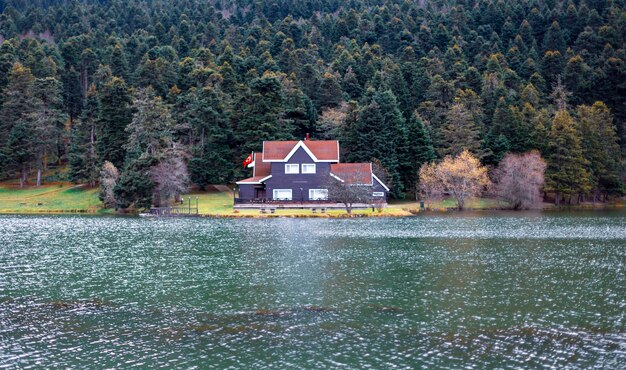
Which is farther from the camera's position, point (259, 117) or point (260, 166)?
point (259, 117)

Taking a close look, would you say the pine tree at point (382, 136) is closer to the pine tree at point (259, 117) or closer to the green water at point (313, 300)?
the pine tree at point (259, 117)

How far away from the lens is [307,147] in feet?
252

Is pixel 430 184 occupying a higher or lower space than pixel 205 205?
higher

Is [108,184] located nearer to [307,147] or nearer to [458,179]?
[307,147]

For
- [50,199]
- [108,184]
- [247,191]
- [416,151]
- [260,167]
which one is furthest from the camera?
[416,151]

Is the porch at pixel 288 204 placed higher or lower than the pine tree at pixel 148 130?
lower

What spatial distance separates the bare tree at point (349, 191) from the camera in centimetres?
6750

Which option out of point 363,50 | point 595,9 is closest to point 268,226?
point 363,50

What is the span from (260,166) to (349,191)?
15.8 metres

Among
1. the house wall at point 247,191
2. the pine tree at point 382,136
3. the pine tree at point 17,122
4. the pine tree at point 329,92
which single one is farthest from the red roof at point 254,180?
the pine tree at point 17,122

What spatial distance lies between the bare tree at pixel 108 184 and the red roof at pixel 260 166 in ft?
54.1

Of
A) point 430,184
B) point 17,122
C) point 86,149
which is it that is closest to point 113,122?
point 86,149

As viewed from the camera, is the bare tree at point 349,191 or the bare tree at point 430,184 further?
the bare tree at point 430,184

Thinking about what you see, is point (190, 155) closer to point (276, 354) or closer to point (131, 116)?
point (131, 116)
